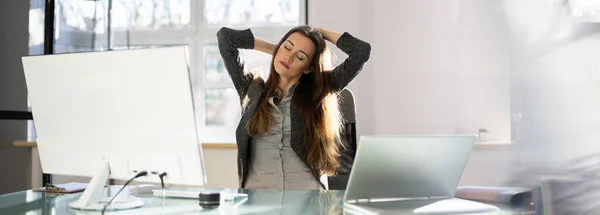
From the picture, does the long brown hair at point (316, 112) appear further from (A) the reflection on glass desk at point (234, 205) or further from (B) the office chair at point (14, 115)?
(B) the office chair at point (14, 115)

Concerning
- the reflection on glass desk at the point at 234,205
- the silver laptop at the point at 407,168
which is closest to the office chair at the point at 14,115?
the reflection on glass desk at the point at 234,205

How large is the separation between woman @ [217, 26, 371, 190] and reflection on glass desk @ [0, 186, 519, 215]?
0.30 metres

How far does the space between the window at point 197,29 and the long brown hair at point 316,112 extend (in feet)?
4.61

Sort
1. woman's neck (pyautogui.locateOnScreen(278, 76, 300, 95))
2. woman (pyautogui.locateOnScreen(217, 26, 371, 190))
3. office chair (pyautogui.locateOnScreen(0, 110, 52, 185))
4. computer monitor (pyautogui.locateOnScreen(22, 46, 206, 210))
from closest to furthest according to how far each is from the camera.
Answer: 1. computer monitor (pyautogui.locateOnScreen(22, 46, 206, 210))
2. woman (pyautogui.locateOnScreen(217, 26, 371, 190))
3. woman's neck (pyautogui.locateOnScreen(278, 76, 300, 95))
4. office chair (pyautogui.locateOnScreen(0, 110, 52, 185))

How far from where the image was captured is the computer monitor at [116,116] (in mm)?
1332

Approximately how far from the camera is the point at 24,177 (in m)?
3.37

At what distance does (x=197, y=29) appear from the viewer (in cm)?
369

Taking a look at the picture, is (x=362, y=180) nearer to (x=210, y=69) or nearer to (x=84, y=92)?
Result: (x=84, y=92)

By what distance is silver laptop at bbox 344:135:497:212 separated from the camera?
1332 millimetres

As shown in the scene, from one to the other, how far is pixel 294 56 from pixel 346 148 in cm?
41

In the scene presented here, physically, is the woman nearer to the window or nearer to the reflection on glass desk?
the reflection on glass desk

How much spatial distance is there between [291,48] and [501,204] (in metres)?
0.98

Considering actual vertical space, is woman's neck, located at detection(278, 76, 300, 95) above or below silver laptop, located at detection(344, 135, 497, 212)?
above

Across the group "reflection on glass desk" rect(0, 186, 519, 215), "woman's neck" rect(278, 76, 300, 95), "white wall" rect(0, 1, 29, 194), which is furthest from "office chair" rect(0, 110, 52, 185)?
"woman's neck" rect(278, 76, 300, 95)
